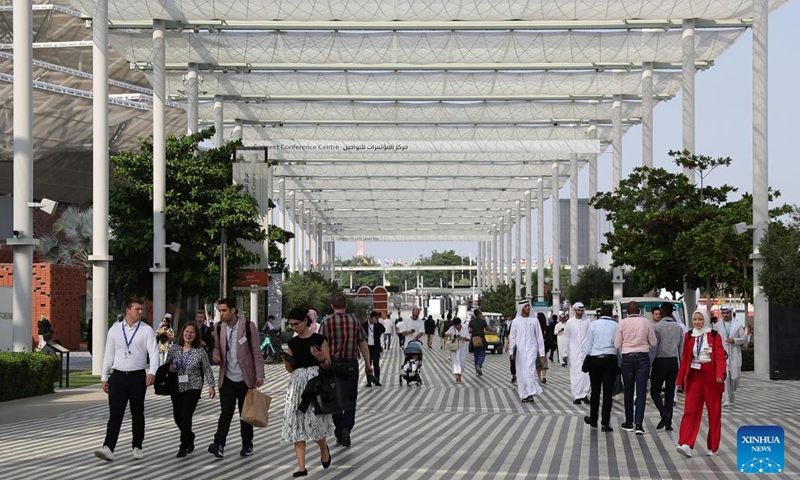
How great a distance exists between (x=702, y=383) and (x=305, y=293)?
5665 centimetres

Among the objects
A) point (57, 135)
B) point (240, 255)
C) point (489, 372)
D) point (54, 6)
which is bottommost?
point (489, 372)

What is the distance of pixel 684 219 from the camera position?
36.2m

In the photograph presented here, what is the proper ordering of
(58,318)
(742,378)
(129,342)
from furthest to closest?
(58,318) → (742,378) → (129,342)

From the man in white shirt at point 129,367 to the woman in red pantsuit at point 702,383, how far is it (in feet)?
17.8

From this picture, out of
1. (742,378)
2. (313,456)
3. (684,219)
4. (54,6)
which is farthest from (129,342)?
(54,6)

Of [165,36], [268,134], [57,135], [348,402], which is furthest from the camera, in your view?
[268,134]

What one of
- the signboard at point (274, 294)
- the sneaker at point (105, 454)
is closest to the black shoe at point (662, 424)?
the sneaker at point (105, 454)

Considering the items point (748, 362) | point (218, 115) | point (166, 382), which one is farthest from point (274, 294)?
point (166, 382)

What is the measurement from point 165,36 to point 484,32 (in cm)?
1009

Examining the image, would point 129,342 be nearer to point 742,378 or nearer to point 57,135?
point 742,378

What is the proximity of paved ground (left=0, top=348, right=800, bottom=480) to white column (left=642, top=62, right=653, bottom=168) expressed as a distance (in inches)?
896

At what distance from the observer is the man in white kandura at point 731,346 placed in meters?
20.9

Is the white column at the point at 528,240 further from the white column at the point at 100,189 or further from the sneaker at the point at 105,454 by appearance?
the sneaker at the point at 105,454

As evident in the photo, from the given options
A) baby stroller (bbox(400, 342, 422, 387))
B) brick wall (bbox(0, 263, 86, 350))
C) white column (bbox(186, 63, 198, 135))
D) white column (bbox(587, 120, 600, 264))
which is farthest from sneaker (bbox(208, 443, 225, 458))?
white column (bbox(587, 120, 600, 264))
